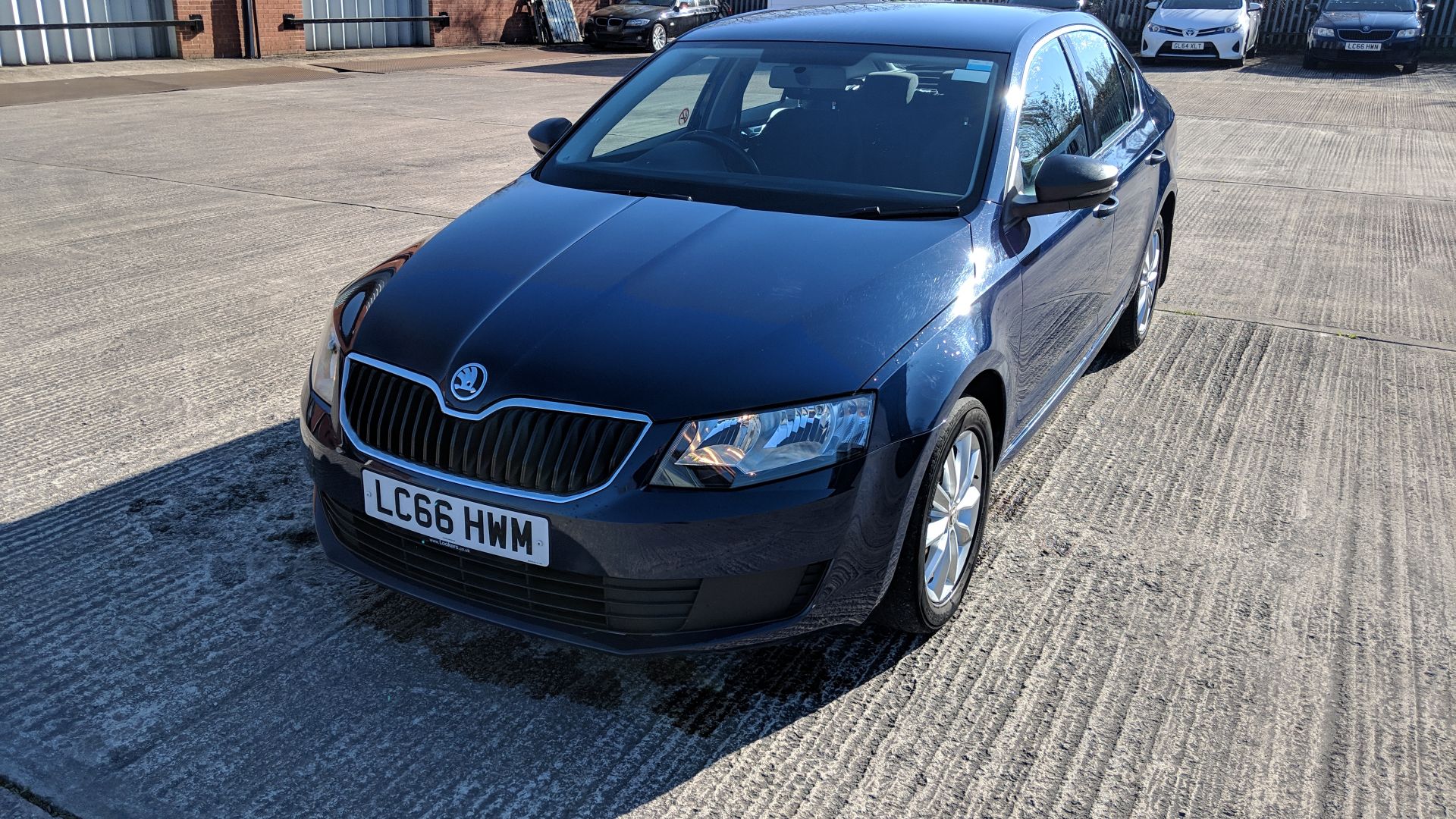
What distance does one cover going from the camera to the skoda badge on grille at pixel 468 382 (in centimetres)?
270

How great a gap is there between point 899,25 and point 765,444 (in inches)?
87.6

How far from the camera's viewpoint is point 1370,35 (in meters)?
21.3

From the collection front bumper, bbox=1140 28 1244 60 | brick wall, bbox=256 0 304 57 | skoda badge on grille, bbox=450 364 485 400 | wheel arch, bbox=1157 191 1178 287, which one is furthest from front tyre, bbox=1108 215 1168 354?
front bumper, bbox=1140 28 1244 60

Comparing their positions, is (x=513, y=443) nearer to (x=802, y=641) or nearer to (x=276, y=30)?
(x=802, y=641)

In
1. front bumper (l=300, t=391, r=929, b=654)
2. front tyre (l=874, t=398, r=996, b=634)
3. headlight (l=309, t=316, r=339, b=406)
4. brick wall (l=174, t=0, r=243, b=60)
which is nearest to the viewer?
front bumper (l=300, t=391, r=929, b=654)

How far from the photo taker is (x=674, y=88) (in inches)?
173

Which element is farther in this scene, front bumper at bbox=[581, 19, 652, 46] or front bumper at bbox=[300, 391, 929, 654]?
front bumper at bbox=[581, 19, 652, 46]

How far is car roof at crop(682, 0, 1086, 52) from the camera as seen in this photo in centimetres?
407

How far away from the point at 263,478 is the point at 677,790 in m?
2.13

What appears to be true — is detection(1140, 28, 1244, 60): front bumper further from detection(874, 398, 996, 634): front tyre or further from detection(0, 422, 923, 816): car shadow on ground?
detection(0, 422, 923, 816): car shadow on ground

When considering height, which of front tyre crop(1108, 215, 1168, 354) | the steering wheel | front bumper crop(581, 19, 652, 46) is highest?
the steering wheel

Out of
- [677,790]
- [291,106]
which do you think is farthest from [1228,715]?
[291,106]

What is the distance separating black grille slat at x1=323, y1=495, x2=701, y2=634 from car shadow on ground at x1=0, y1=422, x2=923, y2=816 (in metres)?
0.14

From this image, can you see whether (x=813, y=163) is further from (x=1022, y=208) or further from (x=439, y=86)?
(x=439, y=86)
